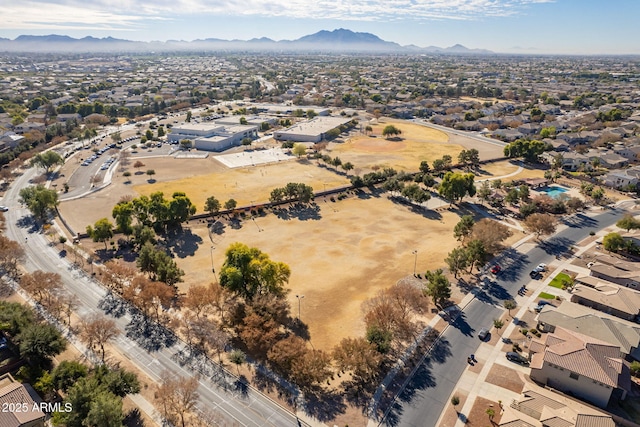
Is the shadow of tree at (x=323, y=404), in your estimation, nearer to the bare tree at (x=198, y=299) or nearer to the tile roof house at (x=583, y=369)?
the bare tree at (x=198, y=299)

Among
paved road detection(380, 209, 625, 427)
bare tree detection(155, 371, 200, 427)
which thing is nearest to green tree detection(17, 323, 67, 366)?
bare tree detection(155, 371, 200, 427)

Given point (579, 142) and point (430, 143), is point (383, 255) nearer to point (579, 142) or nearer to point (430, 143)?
point (430, 143)

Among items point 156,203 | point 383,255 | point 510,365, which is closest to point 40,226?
point 156,203

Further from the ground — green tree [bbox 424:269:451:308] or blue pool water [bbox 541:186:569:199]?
blue pool water [bbox 541:186:569:199]

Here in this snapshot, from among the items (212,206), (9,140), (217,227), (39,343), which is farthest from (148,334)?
(9,140)

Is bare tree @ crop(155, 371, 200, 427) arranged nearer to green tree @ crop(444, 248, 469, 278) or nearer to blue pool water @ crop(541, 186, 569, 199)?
green tree @ crop(444, 248, 469, 278)

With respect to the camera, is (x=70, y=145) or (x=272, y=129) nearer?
(x=70, y=145)

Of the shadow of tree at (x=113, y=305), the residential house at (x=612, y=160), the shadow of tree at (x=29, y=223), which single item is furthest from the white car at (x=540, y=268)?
the shadow of tree at (x=29, y=223)
